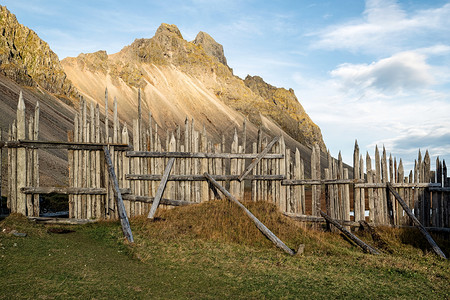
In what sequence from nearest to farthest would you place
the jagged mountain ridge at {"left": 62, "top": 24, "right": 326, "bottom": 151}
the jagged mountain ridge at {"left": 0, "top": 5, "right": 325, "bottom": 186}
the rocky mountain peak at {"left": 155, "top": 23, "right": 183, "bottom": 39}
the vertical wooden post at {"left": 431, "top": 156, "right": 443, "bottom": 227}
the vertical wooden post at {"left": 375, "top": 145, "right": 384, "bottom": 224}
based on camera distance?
the vertical wooden post at {"left": 431, "top": 156, "right": 443, "bottom": 227}, the vertical wooden post at {"left": 375, "top": 145, "right": 384, "bottom": 224}, the jagged mountain ridge at {"left": 0, "top": 5, "right": 325, "bottom": 186}, the jagged mountain ridge at {"left": 62, "top": 24, "right": 326, "bottom": 151}, the rocky mountain peak at {"left": 155, "top": 23, "right": 183, "bottom": 39}

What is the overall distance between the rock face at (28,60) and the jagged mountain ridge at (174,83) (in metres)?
9.12

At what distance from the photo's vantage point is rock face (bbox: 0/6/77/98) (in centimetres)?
6094

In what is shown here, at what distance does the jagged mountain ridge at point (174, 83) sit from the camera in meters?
86.1

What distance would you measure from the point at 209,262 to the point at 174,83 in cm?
9424

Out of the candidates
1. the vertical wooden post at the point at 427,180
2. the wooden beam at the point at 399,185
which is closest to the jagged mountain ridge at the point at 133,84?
the wooden beam at the point at 399,185

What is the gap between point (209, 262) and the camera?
7.36 meters

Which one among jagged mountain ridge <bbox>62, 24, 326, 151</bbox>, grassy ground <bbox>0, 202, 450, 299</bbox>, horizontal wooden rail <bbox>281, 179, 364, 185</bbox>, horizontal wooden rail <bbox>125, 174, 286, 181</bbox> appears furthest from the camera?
jagged mountain ridge <bbox>62, 24, 326, 151</bbox>

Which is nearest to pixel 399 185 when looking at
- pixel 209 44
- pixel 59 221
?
pixel 59 221

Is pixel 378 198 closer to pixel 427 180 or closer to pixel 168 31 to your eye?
pixel 427 180

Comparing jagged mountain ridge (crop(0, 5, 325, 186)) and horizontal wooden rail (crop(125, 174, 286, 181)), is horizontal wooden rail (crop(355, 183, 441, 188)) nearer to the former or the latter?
horizontal wooden rail (crop(125, 174, 286, 181))

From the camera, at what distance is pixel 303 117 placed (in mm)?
145000

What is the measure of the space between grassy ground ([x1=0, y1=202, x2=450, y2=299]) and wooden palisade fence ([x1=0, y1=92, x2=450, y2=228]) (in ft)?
2.54

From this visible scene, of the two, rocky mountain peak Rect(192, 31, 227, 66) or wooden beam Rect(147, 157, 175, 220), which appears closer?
wooden beam Rect(147, 157, 175, 220)

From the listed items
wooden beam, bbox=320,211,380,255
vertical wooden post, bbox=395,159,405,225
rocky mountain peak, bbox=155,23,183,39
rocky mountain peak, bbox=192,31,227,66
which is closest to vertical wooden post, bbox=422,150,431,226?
vertical wooden post, bbox=395,159,405,225
